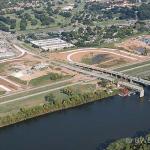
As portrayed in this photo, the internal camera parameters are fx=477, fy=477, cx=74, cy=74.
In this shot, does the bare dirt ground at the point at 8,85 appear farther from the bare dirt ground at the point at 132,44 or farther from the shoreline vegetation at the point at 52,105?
the bare dirt ground at the point at 132,44

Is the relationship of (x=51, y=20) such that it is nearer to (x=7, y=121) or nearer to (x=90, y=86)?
(x=90, y=86)

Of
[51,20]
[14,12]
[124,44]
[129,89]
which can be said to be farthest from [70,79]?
[14,12]

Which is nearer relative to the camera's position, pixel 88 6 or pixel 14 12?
pixel 14 12

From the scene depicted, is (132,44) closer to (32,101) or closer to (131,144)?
(32,101)

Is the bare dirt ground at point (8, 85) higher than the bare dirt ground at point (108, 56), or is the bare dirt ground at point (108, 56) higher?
the bare dirt ground at point (108, 56)

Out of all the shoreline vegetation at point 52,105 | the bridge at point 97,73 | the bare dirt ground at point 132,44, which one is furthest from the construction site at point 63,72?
the bare dirt ground at point 132,44

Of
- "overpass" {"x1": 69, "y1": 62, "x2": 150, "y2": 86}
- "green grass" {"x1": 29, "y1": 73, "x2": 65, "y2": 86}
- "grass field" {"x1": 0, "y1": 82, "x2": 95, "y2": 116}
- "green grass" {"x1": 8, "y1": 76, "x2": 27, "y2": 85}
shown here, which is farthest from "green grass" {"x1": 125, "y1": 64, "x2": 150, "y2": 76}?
"green grass" {"x1": 8, "y1": 76, "x2": 27, "y2": 85}

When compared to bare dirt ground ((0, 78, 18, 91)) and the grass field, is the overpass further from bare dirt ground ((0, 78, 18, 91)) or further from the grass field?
bare dirt ground ((0, 78, 18, 91))

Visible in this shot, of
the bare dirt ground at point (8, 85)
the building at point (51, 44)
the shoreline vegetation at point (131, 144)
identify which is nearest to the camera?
the shoreline vegetation at point (131, 144)
